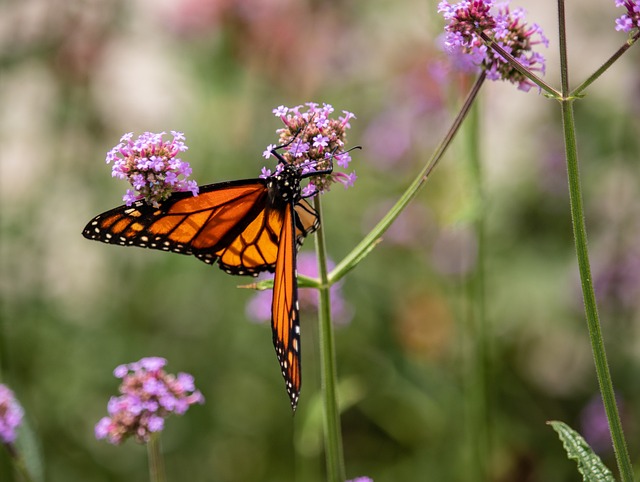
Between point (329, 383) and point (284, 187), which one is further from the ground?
point (284, 187)

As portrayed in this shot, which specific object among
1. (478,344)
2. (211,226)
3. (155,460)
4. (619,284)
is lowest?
(155,460)

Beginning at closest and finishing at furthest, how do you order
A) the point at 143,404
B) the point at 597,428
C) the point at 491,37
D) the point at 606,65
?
the point at 606,65 < the point at 491,37 < the point at 143,404 < the point at 597,428

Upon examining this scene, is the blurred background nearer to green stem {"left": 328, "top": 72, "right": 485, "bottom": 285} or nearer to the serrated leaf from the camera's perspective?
green stem {"left": 328, "top": 72, "right": 485, "bottom": 285}

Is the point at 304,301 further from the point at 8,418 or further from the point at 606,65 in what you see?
the point at 606,65

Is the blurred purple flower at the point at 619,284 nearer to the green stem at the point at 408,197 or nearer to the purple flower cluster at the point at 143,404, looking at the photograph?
the green stem at the point at 408,197

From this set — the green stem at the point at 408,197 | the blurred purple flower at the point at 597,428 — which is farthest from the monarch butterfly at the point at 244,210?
the blurred purple flower at the point at 597,428

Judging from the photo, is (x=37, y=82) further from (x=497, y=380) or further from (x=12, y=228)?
(x=497, y=380)

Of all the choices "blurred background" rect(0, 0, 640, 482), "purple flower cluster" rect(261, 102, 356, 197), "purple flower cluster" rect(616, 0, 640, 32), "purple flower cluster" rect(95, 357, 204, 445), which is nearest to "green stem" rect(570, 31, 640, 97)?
"purple flower cluster" rect(616, 0, 640, 32)

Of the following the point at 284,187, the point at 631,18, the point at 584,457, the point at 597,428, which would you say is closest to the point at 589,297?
the point at 584,457

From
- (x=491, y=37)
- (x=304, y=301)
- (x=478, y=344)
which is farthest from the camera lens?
(x=304, y=301)
